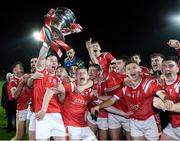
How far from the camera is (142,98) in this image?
589 cm

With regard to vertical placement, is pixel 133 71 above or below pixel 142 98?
above

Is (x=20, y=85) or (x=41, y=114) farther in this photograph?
(x=20, y=85)

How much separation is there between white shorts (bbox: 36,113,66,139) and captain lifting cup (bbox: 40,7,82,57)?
105 centimetres

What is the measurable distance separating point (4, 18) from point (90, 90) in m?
31.6

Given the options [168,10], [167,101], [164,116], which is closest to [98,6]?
[168,10]

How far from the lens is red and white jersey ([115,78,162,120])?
5844 mm

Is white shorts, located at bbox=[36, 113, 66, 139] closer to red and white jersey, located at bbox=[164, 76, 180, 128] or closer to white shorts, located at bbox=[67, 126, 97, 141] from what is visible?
white shorts, located at bbox=[67, 126, 97, 141]

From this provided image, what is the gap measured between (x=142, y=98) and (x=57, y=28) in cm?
177

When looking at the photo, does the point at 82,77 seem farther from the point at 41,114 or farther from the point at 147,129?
the point at 147,129

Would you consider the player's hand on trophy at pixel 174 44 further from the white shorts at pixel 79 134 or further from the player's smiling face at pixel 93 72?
the white shorts at pixel 79 134

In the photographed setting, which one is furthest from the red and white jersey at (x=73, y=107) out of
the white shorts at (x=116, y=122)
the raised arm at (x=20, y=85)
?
the white shorts at (x=116, y=122)

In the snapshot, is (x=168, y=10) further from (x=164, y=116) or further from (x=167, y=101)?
(x=167, y=101)

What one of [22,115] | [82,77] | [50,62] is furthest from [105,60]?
[50,62]

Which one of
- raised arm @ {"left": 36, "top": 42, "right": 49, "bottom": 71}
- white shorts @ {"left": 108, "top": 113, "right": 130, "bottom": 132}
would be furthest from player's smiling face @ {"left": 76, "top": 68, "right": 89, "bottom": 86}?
white shorts @ {"left": 108, "top": 113, "right": 130, "bottom": 132}
